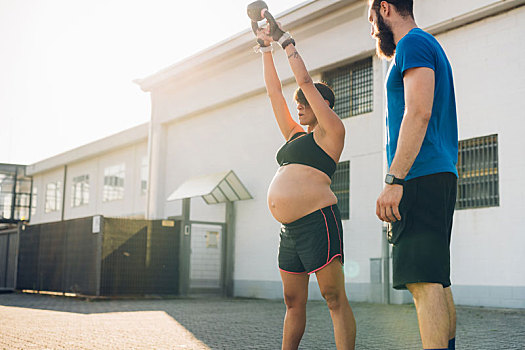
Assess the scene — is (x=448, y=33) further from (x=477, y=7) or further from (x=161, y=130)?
(x=161, y=130)

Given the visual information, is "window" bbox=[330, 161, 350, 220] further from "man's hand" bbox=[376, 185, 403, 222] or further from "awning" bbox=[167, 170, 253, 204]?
"man's hand" bbox=[376, 185, 403, 222]

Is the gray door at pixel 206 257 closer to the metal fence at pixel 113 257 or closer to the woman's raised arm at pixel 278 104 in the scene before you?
the metal fence at pixel 113 257

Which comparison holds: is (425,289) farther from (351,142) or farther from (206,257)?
A: (206,257)

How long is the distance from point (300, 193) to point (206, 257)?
1060cm

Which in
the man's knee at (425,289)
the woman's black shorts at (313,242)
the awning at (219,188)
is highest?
the awning at (219,188)

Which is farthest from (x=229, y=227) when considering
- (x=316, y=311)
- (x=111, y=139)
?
(x=111, y=139)

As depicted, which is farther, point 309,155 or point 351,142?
point 351,142

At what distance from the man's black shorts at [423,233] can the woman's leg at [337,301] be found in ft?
1.86

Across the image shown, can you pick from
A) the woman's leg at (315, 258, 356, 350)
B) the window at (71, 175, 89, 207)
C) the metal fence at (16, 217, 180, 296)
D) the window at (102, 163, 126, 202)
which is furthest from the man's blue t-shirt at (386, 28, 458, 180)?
the window at (71, 175, 89, 207)

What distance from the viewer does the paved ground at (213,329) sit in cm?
492

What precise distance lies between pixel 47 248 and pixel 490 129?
32.8 ft

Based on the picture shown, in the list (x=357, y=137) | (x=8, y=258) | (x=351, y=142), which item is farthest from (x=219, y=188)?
(x=8, y=258)

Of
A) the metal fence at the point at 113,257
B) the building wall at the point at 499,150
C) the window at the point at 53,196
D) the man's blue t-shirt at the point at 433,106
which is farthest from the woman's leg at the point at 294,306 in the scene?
the window at the point at 53,196

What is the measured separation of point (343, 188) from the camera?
12.1 metres
